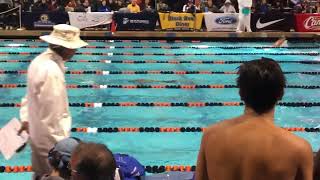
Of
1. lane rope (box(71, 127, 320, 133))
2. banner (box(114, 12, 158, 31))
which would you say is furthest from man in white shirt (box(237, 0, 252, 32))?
lane rope (box(71, 127, 320, 133))

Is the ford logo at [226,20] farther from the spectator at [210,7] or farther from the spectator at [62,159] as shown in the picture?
the spectator at [62,159]

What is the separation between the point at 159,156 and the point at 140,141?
1.78 ft

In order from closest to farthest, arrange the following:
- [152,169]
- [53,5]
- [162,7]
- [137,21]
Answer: [152,169]
[137,21]
[53,5]
[162,7]

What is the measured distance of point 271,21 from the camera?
16.9m

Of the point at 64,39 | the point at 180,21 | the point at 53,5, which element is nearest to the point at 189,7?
the point at 180,21

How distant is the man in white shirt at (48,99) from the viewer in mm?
3494

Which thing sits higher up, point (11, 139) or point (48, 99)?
point (48, 99)

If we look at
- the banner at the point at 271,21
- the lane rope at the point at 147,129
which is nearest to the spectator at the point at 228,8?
the banner at the point at 271,21

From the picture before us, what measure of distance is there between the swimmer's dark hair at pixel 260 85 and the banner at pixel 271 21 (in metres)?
15.2

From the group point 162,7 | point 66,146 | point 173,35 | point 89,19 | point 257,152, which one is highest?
point 257,152

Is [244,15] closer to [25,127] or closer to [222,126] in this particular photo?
[25,127]

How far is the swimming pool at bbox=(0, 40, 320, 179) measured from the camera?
266 inches

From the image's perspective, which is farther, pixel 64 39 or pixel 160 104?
pixel 160 104

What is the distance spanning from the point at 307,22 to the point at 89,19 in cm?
682
